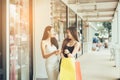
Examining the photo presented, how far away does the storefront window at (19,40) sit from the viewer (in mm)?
4672

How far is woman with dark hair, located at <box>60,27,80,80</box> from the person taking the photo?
4.23m

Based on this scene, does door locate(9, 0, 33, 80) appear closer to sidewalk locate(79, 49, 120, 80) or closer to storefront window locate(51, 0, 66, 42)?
storefront window locate(51, 0, 66, 42)

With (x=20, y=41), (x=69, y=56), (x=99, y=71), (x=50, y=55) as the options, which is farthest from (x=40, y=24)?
(x=99, y=71)

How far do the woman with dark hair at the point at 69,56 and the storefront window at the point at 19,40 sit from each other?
104cm

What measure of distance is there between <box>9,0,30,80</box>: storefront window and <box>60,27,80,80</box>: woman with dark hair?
104 centimetres

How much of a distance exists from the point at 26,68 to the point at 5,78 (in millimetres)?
1372

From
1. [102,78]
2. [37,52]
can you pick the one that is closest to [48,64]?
[37,52]

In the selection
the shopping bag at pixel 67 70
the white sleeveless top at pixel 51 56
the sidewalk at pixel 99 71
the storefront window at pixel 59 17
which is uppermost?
the storefront window at pixel 59 17

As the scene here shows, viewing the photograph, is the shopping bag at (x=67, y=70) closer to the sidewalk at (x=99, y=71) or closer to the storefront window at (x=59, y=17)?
the sidewalk at (x=99, y=71)

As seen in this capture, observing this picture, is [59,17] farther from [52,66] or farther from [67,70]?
[67,70]

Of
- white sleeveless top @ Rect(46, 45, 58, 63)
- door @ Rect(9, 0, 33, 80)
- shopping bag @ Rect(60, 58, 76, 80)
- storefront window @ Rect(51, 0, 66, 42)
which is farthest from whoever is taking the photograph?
storefront window @ Rect(51, 0, 66, 42)

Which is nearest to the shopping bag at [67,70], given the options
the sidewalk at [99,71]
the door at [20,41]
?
the door at [20,41]

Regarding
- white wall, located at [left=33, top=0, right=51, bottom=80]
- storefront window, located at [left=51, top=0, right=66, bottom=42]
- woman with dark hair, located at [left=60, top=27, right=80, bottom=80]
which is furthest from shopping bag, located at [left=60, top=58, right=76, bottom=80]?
storefront window, located at [left=51, top=0, right=66, bottom=42]

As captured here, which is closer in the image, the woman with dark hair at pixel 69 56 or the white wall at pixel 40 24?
the woman with dark hair at pixel 69 56
